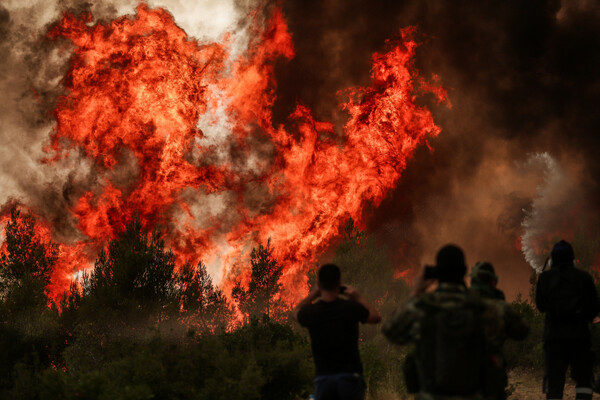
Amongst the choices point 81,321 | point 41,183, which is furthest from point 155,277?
point 41,183

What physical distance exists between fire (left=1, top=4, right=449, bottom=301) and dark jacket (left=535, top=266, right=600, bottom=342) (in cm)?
1981

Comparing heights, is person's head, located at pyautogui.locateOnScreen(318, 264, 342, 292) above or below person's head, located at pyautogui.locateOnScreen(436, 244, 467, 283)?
above

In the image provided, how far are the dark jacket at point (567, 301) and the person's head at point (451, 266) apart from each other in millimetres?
3567

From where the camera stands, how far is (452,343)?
153 inches

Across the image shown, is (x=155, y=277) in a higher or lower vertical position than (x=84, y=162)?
lower

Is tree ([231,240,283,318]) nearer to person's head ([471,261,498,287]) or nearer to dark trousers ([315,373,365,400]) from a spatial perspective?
person's head ([471,261,498,287])

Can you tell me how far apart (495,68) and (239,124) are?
44.7ft

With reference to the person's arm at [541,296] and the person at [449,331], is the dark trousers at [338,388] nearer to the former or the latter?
the person at [449,331]

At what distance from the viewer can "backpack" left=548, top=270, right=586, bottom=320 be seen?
6.86 meters

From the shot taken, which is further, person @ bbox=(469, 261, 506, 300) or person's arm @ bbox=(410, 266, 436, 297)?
person @ bbox=(469, 261, 506, 300)

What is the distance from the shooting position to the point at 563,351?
703cm

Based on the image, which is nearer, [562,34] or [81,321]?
[81,321]

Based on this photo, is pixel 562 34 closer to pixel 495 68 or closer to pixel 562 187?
pixel 495 68

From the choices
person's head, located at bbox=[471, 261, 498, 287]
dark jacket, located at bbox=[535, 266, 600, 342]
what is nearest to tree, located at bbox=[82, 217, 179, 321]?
dark jacket, located at bbox=[535, 266, 600, 342]
